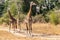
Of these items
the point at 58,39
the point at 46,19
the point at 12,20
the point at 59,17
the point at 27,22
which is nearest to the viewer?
the point at 58,39

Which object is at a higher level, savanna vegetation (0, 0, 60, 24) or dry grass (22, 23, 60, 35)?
dry grass (22, 23, 60, 35)

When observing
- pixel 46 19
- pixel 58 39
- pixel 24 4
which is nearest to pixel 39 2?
pixel 24 4

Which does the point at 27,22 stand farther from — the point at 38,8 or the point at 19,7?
the point at 38,8

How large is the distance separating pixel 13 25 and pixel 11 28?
0.77m

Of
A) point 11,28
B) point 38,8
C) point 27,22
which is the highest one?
point 27,22

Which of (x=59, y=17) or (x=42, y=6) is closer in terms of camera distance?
(x=59, y=17)

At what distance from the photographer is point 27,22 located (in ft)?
49.5

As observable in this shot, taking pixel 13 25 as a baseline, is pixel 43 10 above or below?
below

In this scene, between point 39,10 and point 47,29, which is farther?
point 39,10

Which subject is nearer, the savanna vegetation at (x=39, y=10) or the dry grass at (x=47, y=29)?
the dry grass at (x=47, y=29)

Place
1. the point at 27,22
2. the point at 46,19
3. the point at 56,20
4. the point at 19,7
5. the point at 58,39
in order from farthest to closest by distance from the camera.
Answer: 1. the point at 19,7
2. the point at 46,19
3. the point at 56,20
4. the point at 27,22
5. the point at 58,39

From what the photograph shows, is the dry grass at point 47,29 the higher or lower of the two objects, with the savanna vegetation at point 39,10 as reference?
higher

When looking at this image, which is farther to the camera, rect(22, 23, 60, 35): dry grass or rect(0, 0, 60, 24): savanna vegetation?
rect(0, 0, 60, 24): savanna vegetation

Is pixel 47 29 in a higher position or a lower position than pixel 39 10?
higher
